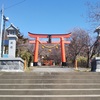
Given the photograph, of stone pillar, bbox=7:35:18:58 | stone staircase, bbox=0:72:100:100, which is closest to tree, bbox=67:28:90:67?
stone pillar, bbox=7:35:18:58

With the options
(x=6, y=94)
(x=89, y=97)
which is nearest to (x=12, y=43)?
(x=6, y=94)

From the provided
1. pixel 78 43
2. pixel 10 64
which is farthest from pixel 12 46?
pixel 78 43

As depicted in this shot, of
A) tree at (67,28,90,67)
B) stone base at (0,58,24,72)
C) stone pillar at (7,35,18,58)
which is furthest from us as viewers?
tree at (67,28,90,67)

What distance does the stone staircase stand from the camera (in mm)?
8484

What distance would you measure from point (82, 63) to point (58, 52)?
69.0 feet

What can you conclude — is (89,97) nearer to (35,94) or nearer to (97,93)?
(97,93)

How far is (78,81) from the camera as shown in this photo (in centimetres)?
1023

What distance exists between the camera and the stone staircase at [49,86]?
8.48 m

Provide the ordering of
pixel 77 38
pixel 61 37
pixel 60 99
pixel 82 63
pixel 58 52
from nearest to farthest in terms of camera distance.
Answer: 1. pixel 60 99
2. pixel 61 37
3. pixel 82 63
4. pixel 77 38
5. pixel 58 52

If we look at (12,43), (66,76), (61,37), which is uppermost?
(61,37)

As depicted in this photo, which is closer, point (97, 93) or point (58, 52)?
point (97, 93)

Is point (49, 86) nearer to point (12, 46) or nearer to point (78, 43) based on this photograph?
point (12, 46)

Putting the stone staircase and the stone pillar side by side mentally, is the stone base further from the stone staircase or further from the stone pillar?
the stone staircase

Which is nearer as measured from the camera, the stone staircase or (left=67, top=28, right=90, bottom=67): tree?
the stone staircase
